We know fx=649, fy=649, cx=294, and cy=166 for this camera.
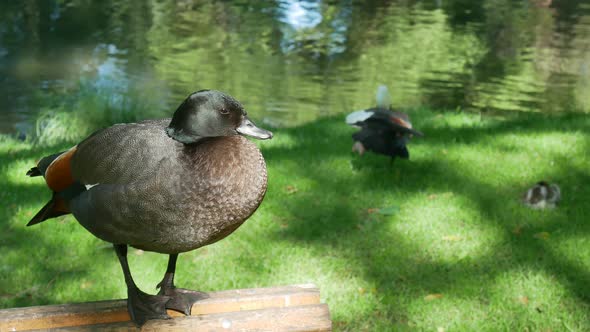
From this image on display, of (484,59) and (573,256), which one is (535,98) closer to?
(484,59)

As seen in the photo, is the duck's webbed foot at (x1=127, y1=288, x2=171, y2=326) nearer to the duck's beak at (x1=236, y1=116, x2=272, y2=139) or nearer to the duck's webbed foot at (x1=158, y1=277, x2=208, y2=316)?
the duck's webbed foot at (x1=158, y1=277, x2=208, y2=316)

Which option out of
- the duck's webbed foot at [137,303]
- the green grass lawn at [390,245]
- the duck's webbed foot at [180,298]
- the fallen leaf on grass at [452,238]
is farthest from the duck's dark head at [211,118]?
the fallen leaf on grass at [452,238]

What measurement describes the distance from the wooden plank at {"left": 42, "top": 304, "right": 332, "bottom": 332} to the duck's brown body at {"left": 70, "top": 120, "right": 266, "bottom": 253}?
0.43 metres

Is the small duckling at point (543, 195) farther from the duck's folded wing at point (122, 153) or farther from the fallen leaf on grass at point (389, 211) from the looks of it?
the duck's folded wing at point (122, 153)

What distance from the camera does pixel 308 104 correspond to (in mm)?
9203

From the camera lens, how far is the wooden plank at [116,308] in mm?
2523

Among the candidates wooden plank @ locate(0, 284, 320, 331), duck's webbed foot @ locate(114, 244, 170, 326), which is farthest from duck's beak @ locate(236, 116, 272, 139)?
wooden plank @ locate(0, 284, 320, 331)

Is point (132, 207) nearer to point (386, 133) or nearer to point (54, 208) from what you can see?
point (54, 208)

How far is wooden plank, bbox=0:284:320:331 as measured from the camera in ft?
8.28

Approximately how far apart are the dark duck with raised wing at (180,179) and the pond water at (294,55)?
6.05m

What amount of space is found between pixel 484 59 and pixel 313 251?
852 centimetres

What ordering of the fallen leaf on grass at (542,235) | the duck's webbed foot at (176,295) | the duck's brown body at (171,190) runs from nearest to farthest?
the duck's brown body at (171,190), the duck's webbed foot at (176,295), the fallen leaf on grass at (542,235)

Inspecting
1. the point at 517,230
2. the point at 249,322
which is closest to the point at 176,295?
the point at 249,322

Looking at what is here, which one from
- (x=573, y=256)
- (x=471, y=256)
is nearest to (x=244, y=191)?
(x=471, y=256)
